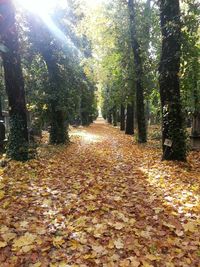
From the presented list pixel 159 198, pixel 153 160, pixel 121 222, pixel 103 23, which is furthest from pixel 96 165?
pixel 103 23

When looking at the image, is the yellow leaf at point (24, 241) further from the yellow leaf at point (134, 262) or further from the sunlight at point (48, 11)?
the sunlight at point (48, 11)

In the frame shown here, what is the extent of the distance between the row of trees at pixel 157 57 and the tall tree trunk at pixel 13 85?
477cm

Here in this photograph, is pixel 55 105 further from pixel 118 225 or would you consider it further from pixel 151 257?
pixel 151 257

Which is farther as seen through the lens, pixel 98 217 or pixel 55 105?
pixel 55 105

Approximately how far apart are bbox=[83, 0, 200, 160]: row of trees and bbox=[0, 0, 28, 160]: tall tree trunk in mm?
4772

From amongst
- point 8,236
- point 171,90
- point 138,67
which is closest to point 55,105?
point 138,67

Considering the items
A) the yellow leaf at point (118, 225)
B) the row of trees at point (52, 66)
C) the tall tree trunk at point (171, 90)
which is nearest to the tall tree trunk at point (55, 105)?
the row of trees at point (52, 66)

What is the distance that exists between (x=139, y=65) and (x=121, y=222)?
511 inches

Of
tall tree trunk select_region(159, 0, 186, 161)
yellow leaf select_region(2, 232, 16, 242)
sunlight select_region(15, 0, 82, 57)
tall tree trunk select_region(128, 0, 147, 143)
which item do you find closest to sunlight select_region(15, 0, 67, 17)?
sunlight select_region(15, 0, 82, 57)

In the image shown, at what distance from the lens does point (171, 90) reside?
10008 millimetres

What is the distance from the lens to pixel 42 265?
12.4 ft

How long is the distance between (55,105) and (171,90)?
797 centimetres

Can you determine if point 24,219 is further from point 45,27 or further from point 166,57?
point 45,27

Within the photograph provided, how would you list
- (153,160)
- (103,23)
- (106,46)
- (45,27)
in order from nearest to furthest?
(153,160)
(45,27)
(103,23)
(106,46)
